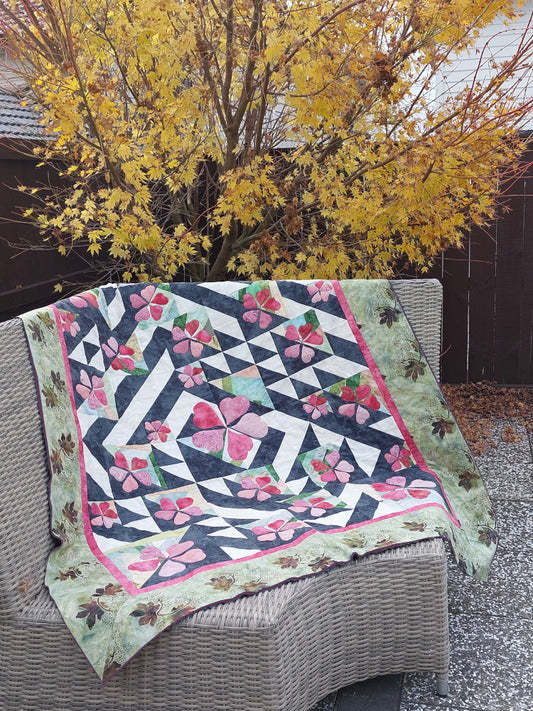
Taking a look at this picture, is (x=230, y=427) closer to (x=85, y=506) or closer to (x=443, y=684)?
(x=85, y=506)

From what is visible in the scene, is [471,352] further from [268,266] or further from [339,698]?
[339,698]

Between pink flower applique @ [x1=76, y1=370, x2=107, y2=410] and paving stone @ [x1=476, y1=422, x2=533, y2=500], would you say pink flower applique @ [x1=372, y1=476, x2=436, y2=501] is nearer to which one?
pink flower applique @ [x1=76, y1=370, x2=107, y2=410]

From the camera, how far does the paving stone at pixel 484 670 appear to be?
191 cm

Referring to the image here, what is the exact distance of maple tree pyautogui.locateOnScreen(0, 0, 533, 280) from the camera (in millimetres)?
2648

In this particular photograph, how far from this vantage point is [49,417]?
1.96 meters

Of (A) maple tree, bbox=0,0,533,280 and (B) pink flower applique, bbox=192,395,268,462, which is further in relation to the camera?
(A) maple tree, bbox=0,0,533,280

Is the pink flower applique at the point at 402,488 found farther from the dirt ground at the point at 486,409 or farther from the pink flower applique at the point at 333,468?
the dirt ground at the point at 486,409

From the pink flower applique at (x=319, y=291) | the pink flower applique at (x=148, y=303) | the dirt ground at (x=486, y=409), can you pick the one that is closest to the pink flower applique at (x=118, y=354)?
the pink flower applique at (x=148, y=303)

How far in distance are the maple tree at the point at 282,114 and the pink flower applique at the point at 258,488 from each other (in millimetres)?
1050

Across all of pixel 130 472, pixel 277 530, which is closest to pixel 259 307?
pixel 130 472

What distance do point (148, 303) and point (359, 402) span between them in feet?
2.43

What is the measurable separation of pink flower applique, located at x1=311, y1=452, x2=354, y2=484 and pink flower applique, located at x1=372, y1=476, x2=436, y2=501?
0.35ft

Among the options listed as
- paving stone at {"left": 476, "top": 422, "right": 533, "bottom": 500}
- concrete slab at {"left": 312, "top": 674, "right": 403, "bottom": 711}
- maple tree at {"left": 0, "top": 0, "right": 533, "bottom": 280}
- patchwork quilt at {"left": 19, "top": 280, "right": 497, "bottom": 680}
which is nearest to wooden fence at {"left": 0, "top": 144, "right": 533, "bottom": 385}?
paving stone at {"left": 476, "top": 422, "right": 533, "bottom": 500}

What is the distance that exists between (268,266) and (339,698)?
181 cm
